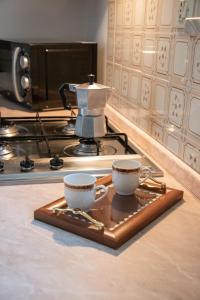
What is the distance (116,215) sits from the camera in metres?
0.69

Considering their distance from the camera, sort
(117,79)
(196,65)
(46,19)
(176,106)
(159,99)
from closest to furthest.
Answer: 1. (196,65)
2. (176,106)
3. (159,99)
4. (117,79)
5. (46,19)

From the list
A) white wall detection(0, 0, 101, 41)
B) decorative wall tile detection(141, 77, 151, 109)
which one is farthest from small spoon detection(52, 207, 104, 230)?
white wall detection(0, 0, 101, 41)

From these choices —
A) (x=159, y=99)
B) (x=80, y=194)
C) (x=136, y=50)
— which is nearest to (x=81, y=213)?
(x=80, y=194)

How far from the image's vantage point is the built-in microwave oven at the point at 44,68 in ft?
4.63

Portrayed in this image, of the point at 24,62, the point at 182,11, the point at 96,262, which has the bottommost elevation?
the point at 96,262

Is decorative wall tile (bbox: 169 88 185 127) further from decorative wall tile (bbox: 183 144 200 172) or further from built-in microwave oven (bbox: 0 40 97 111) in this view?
built-in microwave oven (bbox: 0 40 97 111)

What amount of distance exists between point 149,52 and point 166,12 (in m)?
0.15

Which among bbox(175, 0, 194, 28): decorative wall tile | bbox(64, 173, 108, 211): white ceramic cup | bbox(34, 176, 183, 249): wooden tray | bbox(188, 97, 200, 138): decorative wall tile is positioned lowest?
bbox(34, 176, 183, 249): wooden tray

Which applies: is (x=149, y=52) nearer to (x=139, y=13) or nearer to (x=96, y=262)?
(x=139, y=13)

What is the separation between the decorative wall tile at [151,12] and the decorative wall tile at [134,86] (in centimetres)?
17

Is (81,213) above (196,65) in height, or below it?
below

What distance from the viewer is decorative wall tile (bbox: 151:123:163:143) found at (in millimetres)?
1037

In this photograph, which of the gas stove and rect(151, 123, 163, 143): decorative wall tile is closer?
the gas stove

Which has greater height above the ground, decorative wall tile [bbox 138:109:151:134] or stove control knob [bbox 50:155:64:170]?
decorative wall tile [bbox 138:109:151:134]
